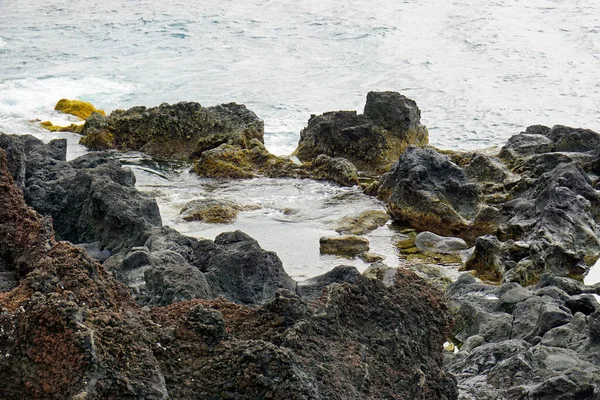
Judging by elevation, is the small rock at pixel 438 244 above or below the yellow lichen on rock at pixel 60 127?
above

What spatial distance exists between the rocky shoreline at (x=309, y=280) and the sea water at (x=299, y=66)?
3.76ft

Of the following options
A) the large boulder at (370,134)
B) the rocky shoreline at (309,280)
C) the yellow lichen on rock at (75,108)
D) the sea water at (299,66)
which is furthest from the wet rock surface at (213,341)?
the yellow lichen on rock at (75,108)

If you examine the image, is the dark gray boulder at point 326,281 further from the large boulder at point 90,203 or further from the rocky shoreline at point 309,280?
the large boulder at point 90,203

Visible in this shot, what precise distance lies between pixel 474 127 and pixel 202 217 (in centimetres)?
953

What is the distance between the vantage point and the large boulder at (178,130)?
15.2 m

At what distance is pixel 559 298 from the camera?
7707mm

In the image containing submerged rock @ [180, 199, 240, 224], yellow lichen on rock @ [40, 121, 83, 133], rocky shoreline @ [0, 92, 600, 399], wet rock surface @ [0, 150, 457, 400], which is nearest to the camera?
wet rock surface @ [0, 150, 457, 400]

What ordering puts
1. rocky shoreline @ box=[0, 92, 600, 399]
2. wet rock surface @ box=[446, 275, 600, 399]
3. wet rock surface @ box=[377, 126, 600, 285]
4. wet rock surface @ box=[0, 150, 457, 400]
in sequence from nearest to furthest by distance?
wet rock surface @ box=[0, 150, 457, 400], rocky shoreline @ box=[0, 92, 600, 399], wet rock surface @ box=[446, 275, 600, 399], wet rock surface @ box=[377, 126, 600, 285]

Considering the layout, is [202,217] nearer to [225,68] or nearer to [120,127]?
[120,127]

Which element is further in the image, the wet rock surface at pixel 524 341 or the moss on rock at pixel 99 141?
the moss on rock at pixel 99 141

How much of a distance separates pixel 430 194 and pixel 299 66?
14820 mm

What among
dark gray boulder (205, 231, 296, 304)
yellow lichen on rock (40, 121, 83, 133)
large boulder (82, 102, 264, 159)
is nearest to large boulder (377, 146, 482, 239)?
large boulder (82, 102, 264, 159)

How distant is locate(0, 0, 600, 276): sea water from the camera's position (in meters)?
15.2

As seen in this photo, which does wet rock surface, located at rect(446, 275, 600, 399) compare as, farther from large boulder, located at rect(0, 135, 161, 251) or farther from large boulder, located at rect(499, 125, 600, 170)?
large boulder, located at rect(499, 125, 600, 170)
